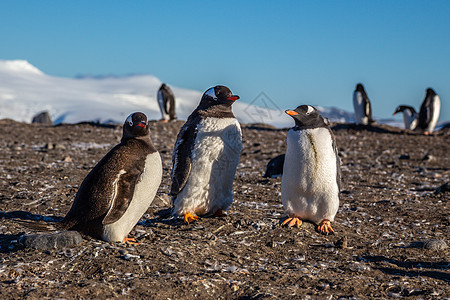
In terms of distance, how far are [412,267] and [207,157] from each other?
7.13 feet

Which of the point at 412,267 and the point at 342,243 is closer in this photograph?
the point at 412,267

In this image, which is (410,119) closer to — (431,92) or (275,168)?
(431,92)

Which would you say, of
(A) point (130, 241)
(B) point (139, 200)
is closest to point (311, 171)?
(B) point (139, 200)

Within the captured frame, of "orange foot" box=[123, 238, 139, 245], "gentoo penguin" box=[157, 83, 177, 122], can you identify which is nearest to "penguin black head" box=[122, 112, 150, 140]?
"orange foot" box=[123, 238, 139, 245]

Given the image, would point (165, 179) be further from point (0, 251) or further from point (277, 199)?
point (0, 251)

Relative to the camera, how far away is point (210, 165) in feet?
18.3

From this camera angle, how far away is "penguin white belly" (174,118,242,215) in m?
5.53

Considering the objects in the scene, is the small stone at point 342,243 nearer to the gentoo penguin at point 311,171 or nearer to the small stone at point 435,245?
the gentoo penguin at point 311,171


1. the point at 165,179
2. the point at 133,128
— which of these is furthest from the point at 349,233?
the point at 165,179

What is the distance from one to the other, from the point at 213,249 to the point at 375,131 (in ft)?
42.2

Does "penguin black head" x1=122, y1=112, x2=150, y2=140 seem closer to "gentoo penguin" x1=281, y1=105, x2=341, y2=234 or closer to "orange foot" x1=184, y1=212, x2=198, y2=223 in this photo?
"orange foot" x1=184, y1=212, x2=198, y2=223

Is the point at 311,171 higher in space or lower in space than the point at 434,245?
higher

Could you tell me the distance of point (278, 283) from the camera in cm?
382

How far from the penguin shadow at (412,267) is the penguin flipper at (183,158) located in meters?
1.91
